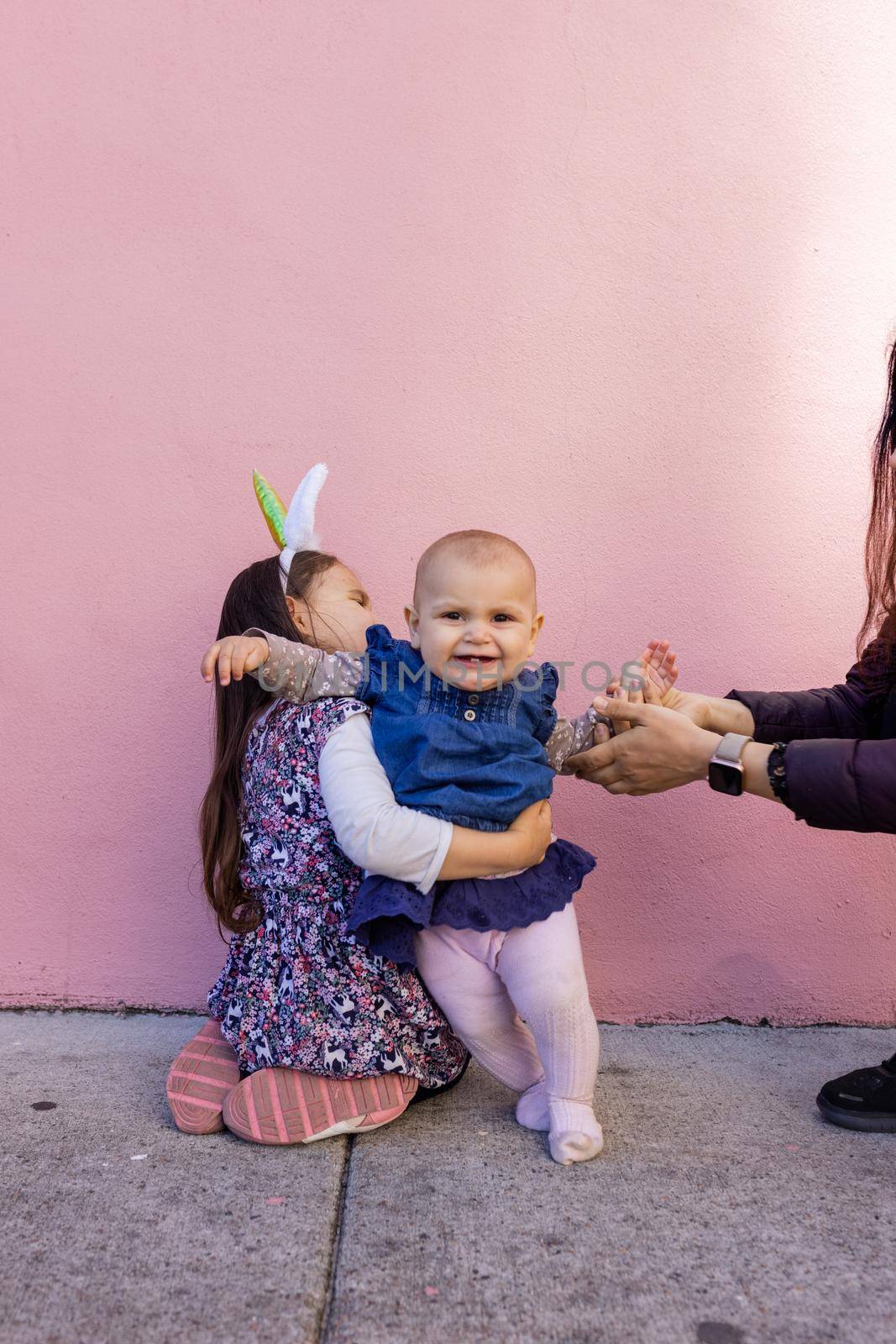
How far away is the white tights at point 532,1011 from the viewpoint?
5.78 feet

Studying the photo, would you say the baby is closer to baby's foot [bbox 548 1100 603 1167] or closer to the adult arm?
baby's foot [bbox 548 1100 603 1167]

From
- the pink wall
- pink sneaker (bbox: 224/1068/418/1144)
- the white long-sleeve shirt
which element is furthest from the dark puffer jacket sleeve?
pink sneaker (bbox: 224/1068/418/1144)

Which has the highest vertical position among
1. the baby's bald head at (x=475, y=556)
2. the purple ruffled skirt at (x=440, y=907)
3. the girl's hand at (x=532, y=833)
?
the baby's bald head at (x=475, y=556)

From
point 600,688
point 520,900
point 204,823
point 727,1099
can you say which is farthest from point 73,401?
point 727,1099

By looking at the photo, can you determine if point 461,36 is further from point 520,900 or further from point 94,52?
point 520,900

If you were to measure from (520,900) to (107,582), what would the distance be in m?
1.24

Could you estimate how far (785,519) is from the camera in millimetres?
2426

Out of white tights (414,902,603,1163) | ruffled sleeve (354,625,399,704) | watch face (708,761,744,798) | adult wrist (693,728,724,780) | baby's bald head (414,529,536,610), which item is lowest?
white tights (414,902,603,1163)

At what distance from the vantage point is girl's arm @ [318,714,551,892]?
169cm

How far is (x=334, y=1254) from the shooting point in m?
1.46

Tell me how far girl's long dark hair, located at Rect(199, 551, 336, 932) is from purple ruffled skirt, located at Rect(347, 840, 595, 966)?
1.22 feet

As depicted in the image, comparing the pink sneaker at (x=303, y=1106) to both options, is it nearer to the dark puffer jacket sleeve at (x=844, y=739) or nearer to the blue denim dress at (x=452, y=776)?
the blue denim dress at (x=452, y=776)

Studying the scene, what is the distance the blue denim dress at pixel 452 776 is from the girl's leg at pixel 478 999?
0.23 ft

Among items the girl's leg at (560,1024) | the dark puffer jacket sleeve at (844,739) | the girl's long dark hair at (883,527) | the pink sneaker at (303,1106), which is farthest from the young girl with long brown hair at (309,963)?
the girl's long dark hair at (883,527)
